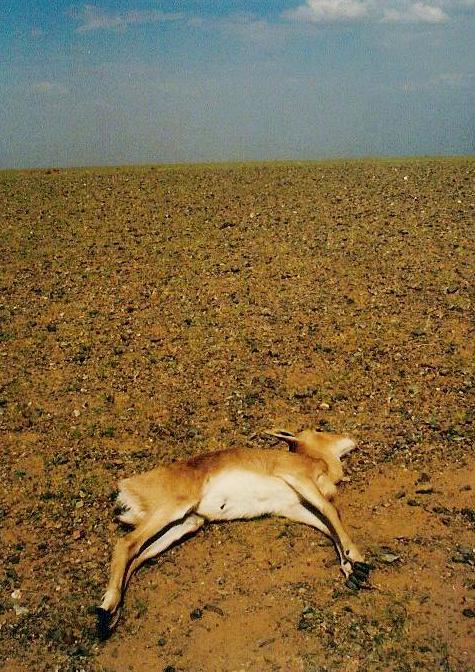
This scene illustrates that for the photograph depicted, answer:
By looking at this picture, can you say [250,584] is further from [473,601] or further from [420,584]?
[473,601]

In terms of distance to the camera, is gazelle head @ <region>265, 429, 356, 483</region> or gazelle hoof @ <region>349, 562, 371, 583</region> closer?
gazelle hoof @ <region>349, 562, 371, 583</region>

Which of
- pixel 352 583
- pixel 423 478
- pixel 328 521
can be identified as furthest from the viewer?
pixel 423 478

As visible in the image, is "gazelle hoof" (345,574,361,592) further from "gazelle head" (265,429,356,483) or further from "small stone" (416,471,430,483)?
"small stone" (416,471,430,483)

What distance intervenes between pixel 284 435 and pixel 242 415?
79 centimetres

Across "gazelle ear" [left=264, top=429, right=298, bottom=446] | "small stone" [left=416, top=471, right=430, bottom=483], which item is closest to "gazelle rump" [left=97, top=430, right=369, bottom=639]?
"gazelle ear" [left=264, top=429, right=298, bottom=446]

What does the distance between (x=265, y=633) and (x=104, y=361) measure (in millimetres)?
4778

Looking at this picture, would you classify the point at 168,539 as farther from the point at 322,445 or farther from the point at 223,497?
the point at 322,445

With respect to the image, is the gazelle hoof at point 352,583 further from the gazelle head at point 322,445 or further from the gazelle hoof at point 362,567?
the gazelle head at point 322,445

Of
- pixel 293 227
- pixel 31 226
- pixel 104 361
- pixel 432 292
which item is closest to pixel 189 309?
pixel 104 361

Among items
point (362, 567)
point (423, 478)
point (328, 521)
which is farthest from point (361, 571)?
point (423, 478)

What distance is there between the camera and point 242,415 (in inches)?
273

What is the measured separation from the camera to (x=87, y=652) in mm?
4242

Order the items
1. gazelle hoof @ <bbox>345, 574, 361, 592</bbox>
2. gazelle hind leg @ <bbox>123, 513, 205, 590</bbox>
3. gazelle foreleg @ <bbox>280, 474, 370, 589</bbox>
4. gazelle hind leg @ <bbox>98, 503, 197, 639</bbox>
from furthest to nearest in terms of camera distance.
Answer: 1. gazelle hind leg @ <bbox>123, 513, 205, 590</bbox>
2. gazelle foreleg @ <bbox>280, 474, 370, 589</bbox>
3. gazelle hoof @ <bbox>345, 574, 361, 592</bbox>
4. gazelle hind leg @ <bbox>98, 503, 197, 639</bbox>

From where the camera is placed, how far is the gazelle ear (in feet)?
19.9
